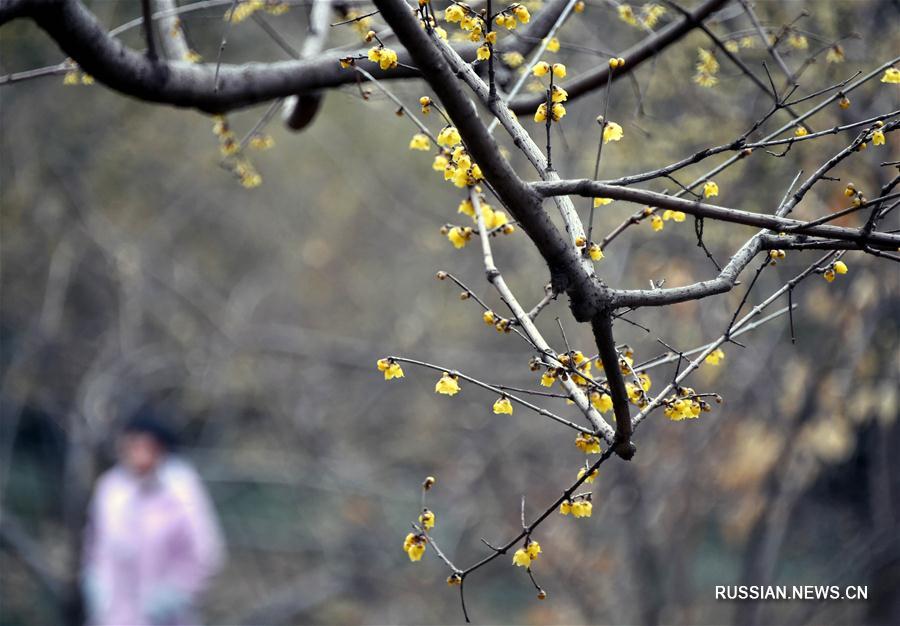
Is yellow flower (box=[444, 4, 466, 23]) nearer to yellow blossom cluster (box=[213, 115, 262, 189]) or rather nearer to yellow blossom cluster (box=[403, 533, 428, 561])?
yellow blossom cluster (box=[403, 533, 428, 561])

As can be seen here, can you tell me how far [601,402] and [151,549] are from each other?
3.75 m

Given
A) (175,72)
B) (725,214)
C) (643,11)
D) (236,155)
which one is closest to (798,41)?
(643,11)

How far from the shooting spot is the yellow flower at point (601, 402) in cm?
174

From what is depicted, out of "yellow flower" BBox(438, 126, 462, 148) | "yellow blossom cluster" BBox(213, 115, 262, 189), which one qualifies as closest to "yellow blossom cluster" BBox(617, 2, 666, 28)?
"yellow flower" BBox(438, 126, 462, 148)

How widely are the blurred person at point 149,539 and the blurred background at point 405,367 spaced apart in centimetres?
81

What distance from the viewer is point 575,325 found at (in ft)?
19.4

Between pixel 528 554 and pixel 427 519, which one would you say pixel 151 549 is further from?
pixel 528 554

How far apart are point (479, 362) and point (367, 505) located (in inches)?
61.6

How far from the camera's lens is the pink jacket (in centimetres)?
464

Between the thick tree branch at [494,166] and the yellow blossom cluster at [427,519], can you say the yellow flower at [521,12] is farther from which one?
the yellow blossom cluster at [427,519]

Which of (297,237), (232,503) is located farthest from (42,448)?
(297,237)

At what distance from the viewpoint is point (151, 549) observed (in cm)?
470

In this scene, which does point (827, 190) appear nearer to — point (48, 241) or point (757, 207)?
point (757, 207)

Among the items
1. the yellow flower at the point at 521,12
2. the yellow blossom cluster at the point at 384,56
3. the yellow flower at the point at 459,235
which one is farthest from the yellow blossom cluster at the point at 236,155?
the yellow flower at the point at 521,12
